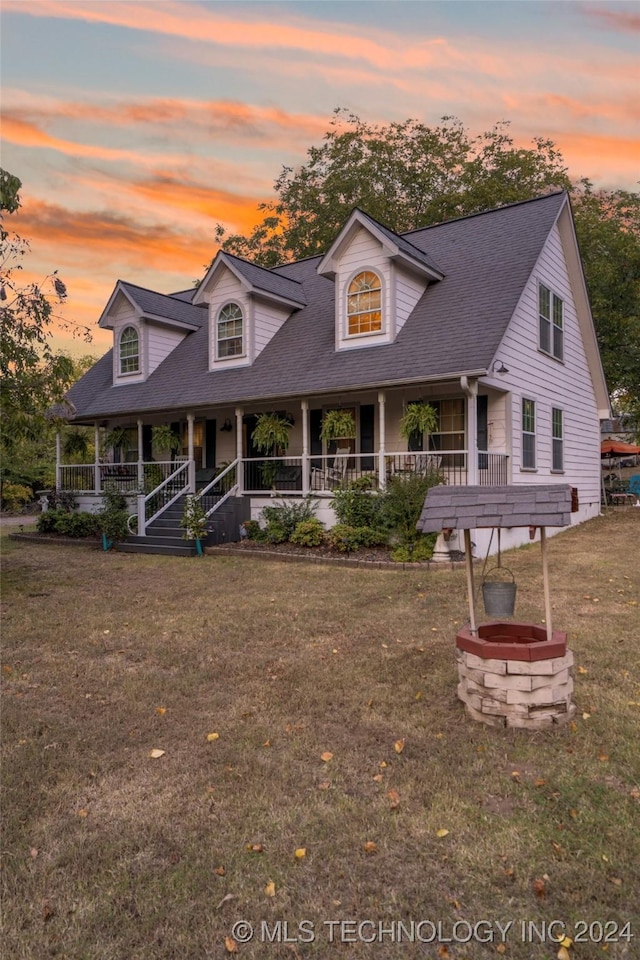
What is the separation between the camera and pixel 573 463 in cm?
1711

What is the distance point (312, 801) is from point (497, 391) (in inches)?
441

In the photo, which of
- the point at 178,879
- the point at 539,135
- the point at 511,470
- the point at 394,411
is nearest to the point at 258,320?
the point at 394,411

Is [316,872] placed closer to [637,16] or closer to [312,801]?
[312,801]

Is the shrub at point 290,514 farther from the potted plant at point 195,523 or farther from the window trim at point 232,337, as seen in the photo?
the window trim at point 232,337

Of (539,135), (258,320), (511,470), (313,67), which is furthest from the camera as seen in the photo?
(539,135)

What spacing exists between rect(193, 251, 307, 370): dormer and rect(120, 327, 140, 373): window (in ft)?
9.66

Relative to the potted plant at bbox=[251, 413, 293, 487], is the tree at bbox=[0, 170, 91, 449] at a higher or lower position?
higher

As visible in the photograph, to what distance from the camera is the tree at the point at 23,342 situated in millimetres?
8750

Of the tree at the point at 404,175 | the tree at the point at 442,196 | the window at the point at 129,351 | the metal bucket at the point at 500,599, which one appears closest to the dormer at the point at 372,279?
the window at the point at 129,351

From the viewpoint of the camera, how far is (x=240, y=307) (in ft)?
51.5

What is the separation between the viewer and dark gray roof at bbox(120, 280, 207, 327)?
1792 cm

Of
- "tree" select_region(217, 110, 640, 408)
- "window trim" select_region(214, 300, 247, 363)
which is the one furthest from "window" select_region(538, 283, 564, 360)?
"window trim" select_region(214, 300, 247, 363)

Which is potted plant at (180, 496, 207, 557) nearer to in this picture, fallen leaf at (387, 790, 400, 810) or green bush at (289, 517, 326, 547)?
green bush at (289, 517, 326, 547)

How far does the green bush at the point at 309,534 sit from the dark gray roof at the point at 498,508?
8.34 meters
